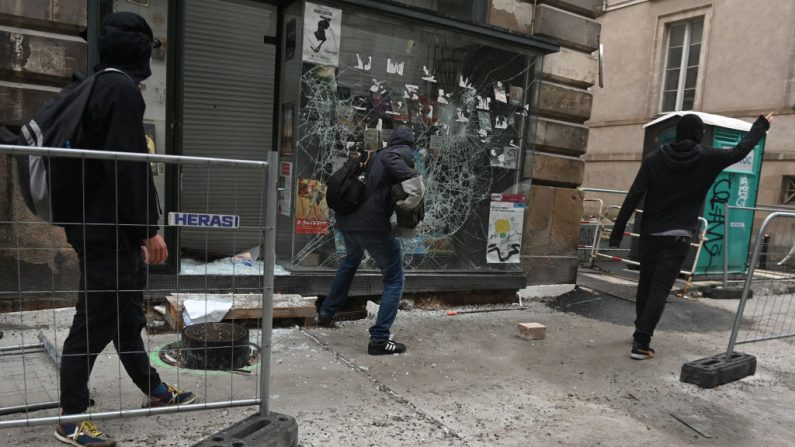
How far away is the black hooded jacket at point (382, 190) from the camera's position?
4262 millimetres

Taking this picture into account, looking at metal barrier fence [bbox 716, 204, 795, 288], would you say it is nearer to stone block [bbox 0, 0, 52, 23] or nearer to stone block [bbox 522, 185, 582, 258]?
stone block [bbox 522, 185, 582, 258]

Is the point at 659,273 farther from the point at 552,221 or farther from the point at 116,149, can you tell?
the point at 116,149

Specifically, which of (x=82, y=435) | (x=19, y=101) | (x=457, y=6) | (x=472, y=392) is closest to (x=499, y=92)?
(x=457, y=6)

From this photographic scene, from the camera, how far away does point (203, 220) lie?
246 cm

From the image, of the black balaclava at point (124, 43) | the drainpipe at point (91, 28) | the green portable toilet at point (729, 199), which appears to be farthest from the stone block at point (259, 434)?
the green portable toilet at point (729, 199)

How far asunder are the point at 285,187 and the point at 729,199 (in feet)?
20.4

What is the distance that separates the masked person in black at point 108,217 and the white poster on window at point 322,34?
2.50 meters

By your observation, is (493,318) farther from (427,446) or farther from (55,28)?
(55,28)

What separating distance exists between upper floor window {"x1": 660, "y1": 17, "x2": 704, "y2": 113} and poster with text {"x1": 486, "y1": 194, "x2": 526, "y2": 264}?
30.8 feet

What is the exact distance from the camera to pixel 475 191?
20.2ft

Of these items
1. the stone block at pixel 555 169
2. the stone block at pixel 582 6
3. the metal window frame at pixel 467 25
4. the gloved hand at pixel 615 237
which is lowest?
the gloved hand at pixel 615 237

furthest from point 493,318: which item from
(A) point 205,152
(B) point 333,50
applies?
(A) point 205,152

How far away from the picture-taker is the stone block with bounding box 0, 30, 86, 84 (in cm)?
420

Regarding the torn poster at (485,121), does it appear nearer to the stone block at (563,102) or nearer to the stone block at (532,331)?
the stone block at (563,102)
